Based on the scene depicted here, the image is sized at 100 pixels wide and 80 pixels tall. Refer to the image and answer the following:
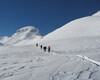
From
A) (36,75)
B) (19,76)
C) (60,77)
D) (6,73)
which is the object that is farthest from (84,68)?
(6,73)

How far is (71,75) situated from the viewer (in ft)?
46.2

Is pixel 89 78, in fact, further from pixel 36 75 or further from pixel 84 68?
pixel 36 75

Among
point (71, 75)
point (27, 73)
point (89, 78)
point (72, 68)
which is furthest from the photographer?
point (72, 68)

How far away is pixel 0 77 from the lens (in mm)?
14508

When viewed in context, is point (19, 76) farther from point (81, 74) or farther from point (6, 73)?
point (81, 74)

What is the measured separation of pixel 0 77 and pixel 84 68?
719 centimetres

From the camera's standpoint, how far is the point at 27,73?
50.2 feet

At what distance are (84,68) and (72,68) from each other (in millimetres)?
1055

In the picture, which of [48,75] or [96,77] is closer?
[96,77]

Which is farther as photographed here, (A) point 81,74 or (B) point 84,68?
(B) point 84,68

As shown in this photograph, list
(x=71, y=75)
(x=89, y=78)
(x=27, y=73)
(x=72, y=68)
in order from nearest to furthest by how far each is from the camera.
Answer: (x=89, y=78) < (x=71, y=75) < (x=27, y=73) < (x=72, y=68)

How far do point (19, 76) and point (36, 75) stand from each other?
4.43 feet

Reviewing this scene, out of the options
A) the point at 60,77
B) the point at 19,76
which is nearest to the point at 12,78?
the point at 19,76

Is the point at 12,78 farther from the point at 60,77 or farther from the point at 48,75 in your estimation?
the point at 60,77
